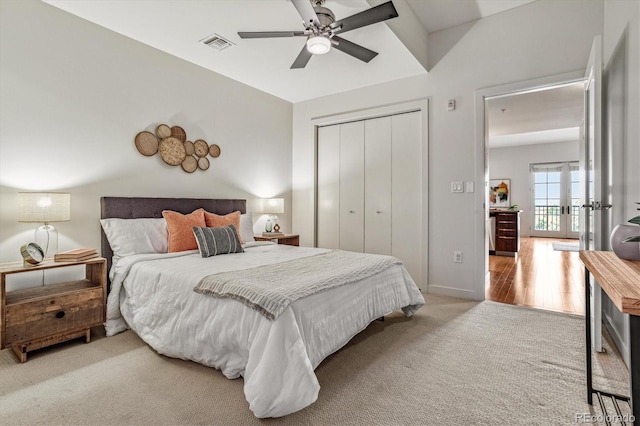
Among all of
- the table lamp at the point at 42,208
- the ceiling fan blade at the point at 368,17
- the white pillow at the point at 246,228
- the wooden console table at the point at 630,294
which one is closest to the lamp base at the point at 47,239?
the table lamp at the point at 42,208

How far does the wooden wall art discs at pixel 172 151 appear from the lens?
11.3 feet

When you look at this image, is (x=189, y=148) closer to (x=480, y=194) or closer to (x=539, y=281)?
(x=480, y=194)

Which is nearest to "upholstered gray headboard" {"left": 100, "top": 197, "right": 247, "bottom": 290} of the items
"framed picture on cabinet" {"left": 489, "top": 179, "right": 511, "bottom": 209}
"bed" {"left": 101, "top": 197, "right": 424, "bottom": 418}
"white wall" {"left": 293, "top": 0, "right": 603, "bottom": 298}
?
"bed" {"left": 101, "top": 197, "right": 424, "bottom": 418}

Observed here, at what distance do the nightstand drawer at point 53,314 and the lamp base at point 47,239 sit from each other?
524 mm

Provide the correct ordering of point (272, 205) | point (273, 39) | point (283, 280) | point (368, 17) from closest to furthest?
point (283, 280)
point (368, 17)
point (273, 39)
point (272, 205)

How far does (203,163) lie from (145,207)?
0.87 metres

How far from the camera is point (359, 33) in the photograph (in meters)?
3.06

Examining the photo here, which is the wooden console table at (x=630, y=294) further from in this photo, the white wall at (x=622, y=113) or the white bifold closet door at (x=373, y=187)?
the white bifold closet door at (x=373, y=187)

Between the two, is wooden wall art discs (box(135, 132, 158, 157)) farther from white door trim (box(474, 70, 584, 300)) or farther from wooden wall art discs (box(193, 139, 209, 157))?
white door trim (box(474, 70, 584, 300))

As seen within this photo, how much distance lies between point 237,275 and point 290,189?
10.4 feet

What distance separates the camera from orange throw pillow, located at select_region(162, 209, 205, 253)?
10.1 ft

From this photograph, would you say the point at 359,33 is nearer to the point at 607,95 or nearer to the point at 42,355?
the point at 607,95

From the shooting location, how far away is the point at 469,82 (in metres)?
3.65

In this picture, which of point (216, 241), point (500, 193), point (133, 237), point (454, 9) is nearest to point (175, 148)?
point (133, 237)
